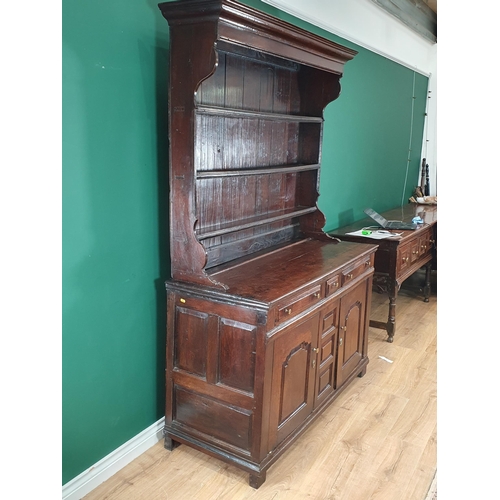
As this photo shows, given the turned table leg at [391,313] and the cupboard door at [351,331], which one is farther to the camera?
the turned table leg at [391,313]

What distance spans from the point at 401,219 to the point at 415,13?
94.2 inches

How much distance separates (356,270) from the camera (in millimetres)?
3262

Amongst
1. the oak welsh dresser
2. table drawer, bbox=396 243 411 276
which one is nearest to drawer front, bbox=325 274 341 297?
the oak welsh dresser

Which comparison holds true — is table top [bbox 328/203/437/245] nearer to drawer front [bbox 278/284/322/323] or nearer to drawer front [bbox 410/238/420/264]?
drawer front [bbox 410/238/420/264]

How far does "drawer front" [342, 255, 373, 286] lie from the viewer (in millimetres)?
3088

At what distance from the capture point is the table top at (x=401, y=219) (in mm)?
4148

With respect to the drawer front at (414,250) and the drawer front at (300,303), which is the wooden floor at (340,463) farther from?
the drawer front at (414,250)

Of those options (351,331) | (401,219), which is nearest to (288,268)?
(351,331)

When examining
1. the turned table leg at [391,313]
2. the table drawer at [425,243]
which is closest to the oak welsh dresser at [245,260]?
the turned table leg at [391,313]

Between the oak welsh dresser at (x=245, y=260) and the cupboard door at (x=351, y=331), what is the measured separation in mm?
18

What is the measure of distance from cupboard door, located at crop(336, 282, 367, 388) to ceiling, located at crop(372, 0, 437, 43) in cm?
275

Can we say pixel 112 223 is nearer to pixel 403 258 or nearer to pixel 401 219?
pixel 403 258
